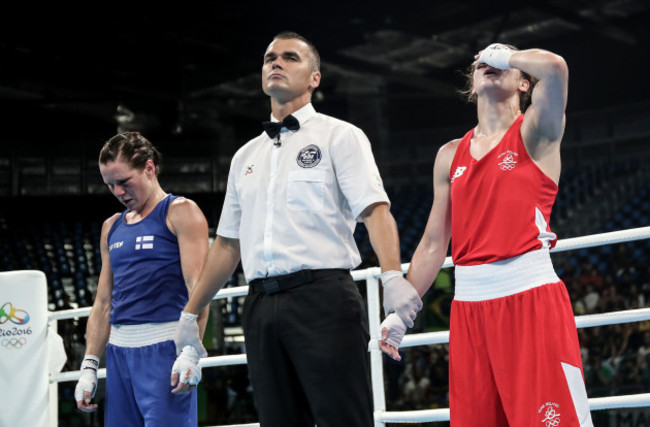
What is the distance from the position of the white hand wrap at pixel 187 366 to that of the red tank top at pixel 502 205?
37.2 inches

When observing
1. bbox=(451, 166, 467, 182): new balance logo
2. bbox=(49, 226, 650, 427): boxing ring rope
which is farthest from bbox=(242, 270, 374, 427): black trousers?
bbox=(49, 226, 650, 427): boxing ring rope

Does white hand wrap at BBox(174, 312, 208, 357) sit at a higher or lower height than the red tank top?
lower

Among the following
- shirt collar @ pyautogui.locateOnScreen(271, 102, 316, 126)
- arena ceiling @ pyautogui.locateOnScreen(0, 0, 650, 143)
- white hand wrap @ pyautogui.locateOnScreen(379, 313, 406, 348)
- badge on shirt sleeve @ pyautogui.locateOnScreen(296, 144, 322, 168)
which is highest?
arena ceiling @ pyautogui.locateOnScreen(0, 0, 650, 143)

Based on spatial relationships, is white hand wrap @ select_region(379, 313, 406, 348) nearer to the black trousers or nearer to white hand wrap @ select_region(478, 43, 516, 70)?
the black trousers

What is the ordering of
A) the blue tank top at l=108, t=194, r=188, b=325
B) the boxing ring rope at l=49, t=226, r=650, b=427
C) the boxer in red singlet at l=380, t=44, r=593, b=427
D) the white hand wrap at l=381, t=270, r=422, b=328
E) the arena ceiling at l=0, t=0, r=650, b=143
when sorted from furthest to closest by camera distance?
1. the arena ceiling at l=0, t=0, r=650, b=143
2. the blue tank top at l=108, t=194, r=188, b=325
3. the boxing ring rope at l=49, t=226, r=650, b=427
4. the white hand wrap at l=381, t=270, r=422, b=328
5. the boxer in red singlet at l=380, t=44, r=593, b=427

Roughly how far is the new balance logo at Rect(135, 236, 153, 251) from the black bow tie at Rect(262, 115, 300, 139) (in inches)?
30.0

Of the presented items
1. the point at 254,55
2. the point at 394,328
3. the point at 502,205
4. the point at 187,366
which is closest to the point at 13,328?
the point at 187,366

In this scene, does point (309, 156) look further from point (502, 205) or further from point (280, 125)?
point (502, 205)

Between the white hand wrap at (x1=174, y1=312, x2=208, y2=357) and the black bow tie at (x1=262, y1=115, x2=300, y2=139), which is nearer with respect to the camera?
the black bow tie at (x1=262, y1=115, x2=300, y2=139)

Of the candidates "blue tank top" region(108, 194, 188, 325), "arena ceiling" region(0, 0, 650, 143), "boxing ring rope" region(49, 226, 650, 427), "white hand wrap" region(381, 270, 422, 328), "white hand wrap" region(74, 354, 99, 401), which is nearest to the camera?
"white hand wrap" region(381, 270, 422, 328)

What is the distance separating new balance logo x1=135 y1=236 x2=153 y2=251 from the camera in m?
3.09

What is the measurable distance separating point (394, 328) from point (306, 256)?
0.34 meters

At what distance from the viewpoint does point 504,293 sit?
233cm

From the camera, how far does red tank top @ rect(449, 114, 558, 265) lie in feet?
7.72
